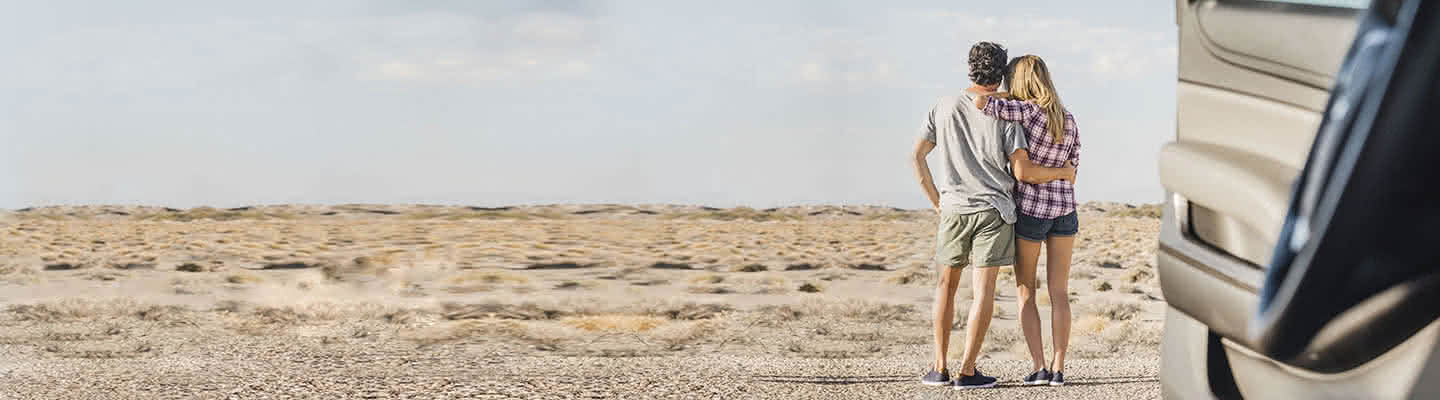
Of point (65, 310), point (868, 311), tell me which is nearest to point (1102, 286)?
point (868, 311)

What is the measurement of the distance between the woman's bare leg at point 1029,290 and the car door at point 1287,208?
7.82ft

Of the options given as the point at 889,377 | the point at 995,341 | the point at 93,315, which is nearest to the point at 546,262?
the point at 93,315

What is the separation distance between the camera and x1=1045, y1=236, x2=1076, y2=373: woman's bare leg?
19.1ft

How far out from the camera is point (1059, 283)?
591 centimetres

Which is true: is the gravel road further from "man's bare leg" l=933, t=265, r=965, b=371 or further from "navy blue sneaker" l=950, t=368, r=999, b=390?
"man's bare leg" l=933, t=265, r=965, b=371

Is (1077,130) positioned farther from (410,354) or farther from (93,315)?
(93,315)

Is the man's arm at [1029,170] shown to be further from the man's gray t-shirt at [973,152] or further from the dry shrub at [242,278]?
the dry shrub at [242,278]

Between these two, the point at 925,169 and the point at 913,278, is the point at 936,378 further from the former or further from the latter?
the point at 913,278

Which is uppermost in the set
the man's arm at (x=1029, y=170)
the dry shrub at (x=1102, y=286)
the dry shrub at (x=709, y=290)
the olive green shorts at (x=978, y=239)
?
the man's arm at (x=1029, y=170)

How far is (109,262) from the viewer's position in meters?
38.2

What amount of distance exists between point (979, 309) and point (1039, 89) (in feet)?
3.37

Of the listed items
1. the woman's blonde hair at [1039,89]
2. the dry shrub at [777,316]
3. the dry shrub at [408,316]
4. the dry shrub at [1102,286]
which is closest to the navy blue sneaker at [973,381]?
the woman's blonde hair at [1039,89]

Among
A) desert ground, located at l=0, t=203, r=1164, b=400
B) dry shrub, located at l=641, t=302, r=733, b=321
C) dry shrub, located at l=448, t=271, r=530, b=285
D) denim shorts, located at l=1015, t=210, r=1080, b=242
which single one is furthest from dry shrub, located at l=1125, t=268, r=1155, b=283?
denim shorts, located at l=1015, t=210, r=1080, b=242

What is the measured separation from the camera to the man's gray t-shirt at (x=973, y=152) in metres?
5.55
